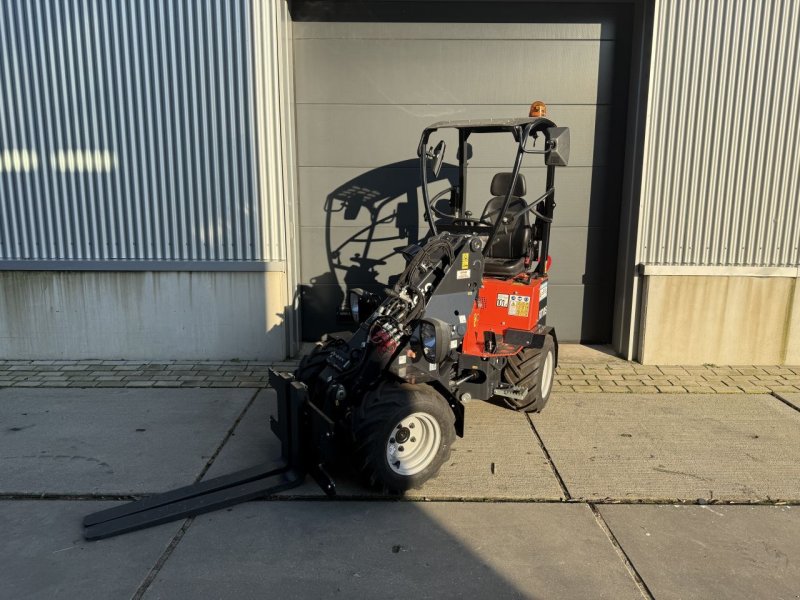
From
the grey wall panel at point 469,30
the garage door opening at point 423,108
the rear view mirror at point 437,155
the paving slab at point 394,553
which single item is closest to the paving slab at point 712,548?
the paving slab at point 394,553

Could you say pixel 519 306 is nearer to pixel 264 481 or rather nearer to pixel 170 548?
pixel 264 481

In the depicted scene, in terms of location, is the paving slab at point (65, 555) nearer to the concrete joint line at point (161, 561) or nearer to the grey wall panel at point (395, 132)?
the concrete joint line at point (161, 561)

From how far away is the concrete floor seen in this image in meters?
2.90

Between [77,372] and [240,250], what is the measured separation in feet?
6.63

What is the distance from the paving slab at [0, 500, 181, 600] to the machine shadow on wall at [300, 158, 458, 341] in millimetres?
3682

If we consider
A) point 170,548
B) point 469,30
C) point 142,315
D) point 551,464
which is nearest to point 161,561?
point 170,548

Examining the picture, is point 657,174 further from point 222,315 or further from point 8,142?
point 8,142

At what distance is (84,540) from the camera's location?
127 inches

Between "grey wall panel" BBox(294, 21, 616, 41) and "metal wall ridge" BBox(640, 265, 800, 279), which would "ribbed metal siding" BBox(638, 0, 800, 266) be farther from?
"grey wall panel" BBox(294, 21, 616, 41)

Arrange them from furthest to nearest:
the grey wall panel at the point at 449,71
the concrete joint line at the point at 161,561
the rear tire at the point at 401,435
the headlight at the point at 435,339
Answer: the grey wall panel at the point at 449,71 < the headlight at the point at 435,339 < the rear tire at the point at 401,435 < the concrete joint line at the point at 161,561

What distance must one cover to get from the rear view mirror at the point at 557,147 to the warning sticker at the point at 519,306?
1035 millimetres

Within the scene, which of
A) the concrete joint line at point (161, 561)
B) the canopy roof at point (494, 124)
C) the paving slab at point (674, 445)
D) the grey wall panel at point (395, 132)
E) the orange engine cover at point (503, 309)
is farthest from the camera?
the grey wall panel at point (395, 132)

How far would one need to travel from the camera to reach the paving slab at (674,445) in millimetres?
3791

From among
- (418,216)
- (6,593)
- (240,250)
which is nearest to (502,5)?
(418,216)
